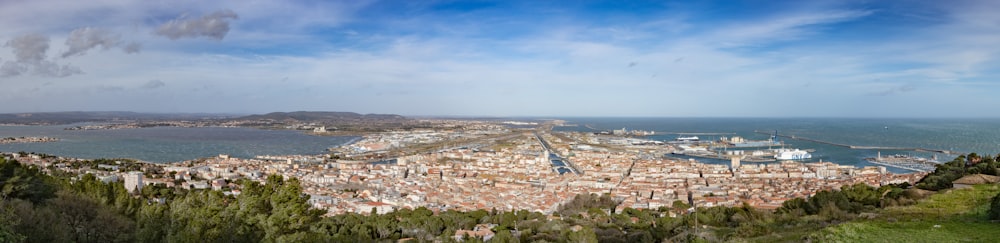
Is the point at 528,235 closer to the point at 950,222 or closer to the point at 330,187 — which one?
the point at 950,222

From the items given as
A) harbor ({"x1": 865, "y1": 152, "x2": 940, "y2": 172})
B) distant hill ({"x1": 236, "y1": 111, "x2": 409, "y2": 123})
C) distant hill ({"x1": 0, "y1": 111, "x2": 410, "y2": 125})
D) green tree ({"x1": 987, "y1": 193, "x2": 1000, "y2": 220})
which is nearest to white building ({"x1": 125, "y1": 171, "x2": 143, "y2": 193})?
green tree ({"x1": 987, "y1": 193, "x2": 1000, "y2": 220})

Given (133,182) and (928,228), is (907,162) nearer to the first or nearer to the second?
(928,228)

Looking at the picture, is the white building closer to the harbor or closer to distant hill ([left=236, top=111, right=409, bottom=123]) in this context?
the harbor

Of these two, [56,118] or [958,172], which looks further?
[56,118]

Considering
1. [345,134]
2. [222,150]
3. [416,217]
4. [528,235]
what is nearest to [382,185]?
[416,217]

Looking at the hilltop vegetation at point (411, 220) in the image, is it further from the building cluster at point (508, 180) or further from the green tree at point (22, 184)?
the building cluster at point (508, 180)

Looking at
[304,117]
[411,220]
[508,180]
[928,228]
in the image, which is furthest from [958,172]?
[304,117]

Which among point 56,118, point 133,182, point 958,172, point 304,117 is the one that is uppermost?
point 958,172

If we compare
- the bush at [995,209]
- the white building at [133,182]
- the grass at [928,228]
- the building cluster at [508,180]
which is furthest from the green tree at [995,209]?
the white building at [133,182]
